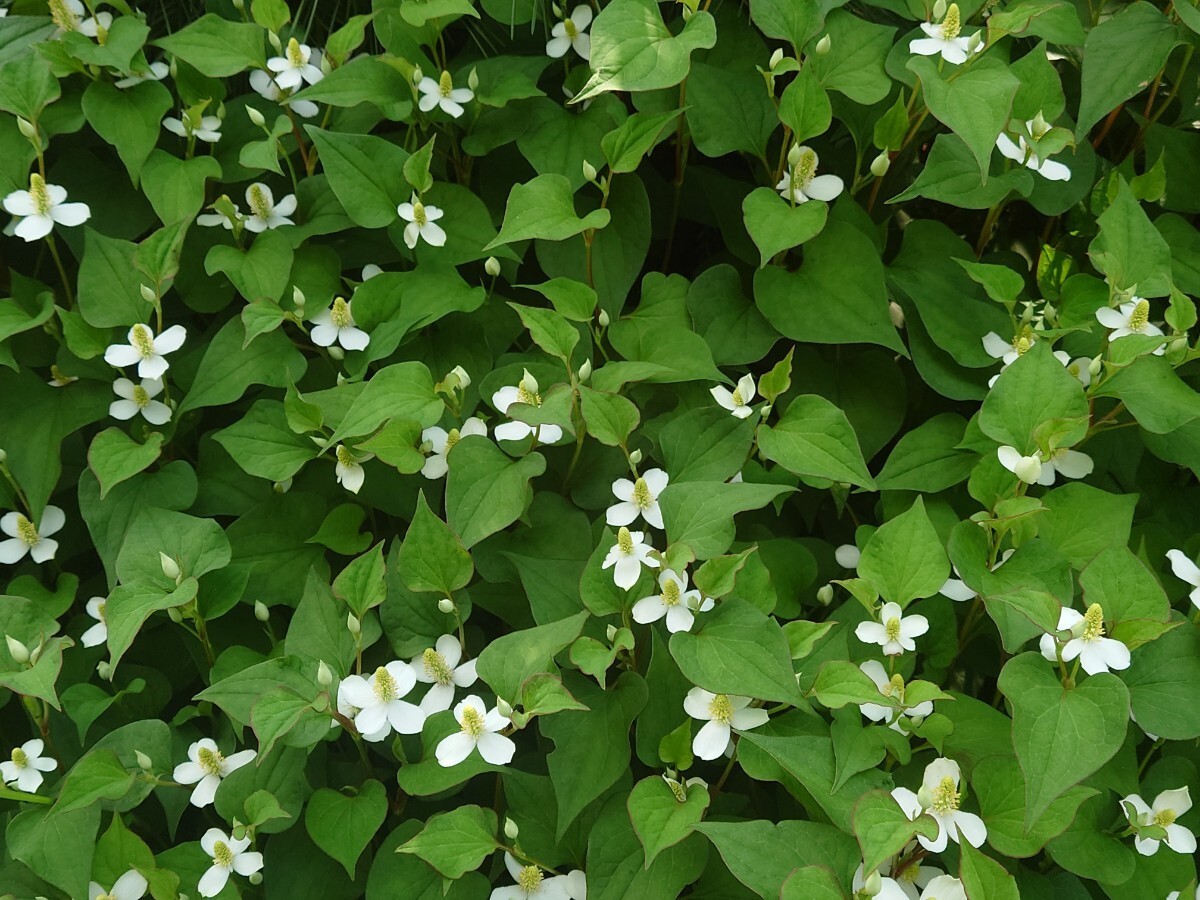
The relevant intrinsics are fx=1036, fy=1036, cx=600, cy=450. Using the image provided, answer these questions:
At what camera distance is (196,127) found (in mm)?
1440

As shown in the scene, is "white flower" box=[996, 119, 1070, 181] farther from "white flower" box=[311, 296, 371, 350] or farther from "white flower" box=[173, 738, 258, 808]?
"white flower" box=[173, 738, 258, 808]

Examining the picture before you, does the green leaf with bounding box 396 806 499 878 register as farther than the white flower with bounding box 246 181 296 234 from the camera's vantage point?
No

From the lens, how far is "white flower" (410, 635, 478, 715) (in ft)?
3.66

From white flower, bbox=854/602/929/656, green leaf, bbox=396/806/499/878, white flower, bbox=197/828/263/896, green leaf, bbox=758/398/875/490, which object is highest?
green leaf, bbox=758/398/875/490

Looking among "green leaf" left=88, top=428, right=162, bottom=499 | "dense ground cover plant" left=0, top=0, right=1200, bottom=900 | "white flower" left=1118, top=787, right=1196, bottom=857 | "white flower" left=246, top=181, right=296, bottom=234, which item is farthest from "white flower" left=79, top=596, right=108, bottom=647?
"white flower" left=1118, top=787, right=1196, bottom=857

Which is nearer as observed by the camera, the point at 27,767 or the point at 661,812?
the point at 661,812

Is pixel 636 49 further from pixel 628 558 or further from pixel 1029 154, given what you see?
pixel 628 558

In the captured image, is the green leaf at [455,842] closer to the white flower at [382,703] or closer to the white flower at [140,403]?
the white flower at [382,703]

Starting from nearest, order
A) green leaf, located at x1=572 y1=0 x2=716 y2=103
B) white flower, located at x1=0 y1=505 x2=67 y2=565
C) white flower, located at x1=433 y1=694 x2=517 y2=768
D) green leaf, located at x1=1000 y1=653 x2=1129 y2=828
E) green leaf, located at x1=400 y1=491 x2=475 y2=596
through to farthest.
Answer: green leaf, located at x1=1000 y1=653 x2=1129 y2=828
white flower, located at x1=433 y1=694 x2=517 y2=768
green leaf, located at x1=400 y1=491 x2=475 y2=596
green leaf, located at x1=572 y1=0 x2=716 y2=103
white flower, located at x1=0 y1=505 x2=67 y2=565

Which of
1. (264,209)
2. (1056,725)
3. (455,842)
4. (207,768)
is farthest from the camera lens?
(264,209)

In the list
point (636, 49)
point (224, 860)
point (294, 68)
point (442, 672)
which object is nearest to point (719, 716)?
point (442, 672)

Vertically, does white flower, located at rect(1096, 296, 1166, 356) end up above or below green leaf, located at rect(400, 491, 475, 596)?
above

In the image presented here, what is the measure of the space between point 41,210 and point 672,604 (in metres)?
0.98

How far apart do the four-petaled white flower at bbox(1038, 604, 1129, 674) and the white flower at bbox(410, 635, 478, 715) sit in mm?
602
